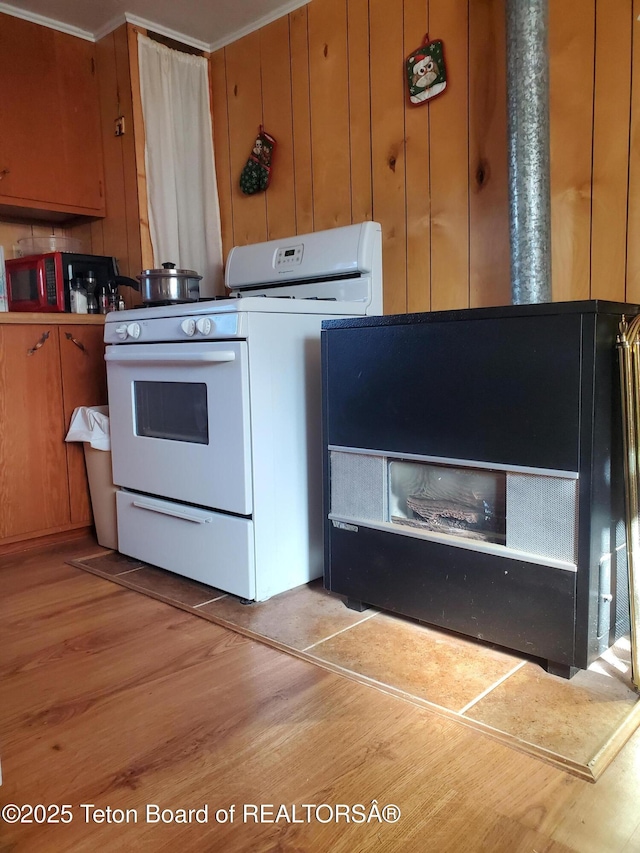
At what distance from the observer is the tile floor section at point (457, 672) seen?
1.23 meters

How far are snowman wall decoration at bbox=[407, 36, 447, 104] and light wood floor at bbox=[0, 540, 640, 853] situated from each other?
5.85 ft

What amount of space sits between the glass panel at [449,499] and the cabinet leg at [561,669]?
10.9 inches

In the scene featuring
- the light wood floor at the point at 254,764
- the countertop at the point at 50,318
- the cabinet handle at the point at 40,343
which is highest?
the countertop at the point at 50,318

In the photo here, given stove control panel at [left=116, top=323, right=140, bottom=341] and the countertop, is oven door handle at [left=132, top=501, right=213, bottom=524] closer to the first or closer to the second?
stove control panel at [left=116, top=323, right=140, bottom=341]

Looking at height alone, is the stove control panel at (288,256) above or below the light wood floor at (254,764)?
above

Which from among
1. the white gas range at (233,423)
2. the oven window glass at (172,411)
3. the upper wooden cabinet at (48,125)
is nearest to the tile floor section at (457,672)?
the white gas range at (233,423)

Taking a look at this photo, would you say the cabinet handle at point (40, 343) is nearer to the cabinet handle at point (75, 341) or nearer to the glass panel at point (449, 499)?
the cabinet handle at point (75, 341)

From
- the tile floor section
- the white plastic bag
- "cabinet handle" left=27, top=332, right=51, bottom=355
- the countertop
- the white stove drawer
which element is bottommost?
the tile floor section

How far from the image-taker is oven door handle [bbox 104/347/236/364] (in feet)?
5.98

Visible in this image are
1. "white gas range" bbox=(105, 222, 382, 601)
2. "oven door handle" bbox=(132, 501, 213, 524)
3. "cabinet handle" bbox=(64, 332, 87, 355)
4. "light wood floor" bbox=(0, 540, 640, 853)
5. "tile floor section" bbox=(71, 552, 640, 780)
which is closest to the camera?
"light wood floor" bbox=(0, 540, 640, 853)

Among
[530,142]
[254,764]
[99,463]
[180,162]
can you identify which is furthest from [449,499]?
[180,162]

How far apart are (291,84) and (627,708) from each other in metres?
2.44

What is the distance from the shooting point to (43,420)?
99.6 inches

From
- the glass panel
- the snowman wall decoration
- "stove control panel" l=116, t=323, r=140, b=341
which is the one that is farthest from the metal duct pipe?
"stove control panel" l=116, t=323, r=140, b=341
